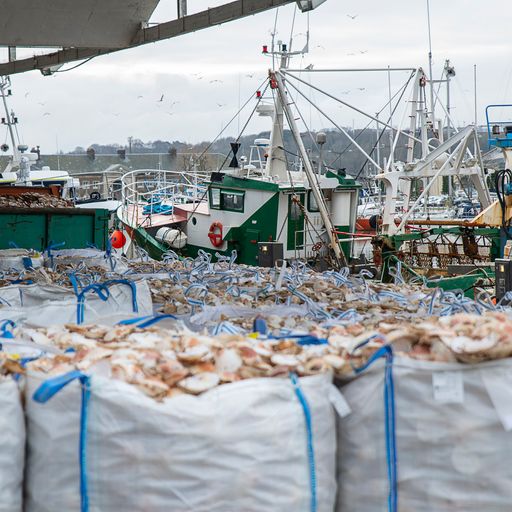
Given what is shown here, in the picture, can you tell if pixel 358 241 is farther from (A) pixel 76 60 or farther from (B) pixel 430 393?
(B) pixel 430 393

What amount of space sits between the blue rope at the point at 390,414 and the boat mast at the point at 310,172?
52.1ft

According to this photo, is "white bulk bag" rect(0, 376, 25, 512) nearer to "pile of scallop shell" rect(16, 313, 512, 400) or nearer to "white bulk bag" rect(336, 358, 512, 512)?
"pile of scallop shell" rect(16, 313, 512, 400)

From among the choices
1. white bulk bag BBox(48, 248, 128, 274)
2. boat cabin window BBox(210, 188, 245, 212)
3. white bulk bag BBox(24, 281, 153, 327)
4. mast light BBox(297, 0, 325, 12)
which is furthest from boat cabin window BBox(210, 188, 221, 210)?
white bulk bag BBox(24, 281, 153, 327)

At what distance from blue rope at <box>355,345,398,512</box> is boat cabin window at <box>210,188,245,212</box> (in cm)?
1804

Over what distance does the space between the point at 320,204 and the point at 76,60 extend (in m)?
7.44

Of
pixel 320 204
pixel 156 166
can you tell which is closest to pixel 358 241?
pixel 320 204

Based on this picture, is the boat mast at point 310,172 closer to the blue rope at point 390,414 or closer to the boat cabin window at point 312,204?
the boat cabin window at point 312,204

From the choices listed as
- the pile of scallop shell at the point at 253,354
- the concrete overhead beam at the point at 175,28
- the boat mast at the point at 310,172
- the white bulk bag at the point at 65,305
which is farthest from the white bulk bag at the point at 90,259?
the boat mast at the point at 310,172

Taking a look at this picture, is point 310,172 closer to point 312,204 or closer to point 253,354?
point 312,204

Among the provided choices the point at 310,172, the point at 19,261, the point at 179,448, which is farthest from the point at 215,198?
the point at 179,448

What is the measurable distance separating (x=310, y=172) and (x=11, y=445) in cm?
1638

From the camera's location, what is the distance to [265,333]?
12.4 feet

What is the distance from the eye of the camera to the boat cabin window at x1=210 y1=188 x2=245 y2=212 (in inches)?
830

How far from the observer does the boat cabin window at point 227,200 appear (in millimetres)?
21094
